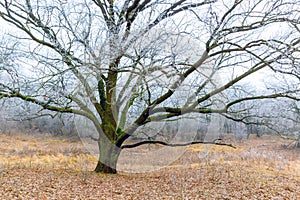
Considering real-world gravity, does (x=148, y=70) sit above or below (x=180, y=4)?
below

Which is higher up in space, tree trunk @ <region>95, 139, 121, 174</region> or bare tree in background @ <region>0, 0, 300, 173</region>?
bare tree in background @ <region>0, 0, 300, 173</region>

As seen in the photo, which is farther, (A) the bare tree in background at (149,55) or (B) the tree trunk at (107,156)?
(B) the tree trunk at (107,156)

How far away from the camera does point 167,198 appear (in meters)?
Result: 4.89

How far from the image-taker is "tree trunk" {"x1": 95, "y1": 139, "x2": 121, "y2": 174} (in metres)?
6.88

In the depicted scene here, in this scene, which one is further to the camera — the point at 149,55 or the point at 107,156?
the point at 107,156

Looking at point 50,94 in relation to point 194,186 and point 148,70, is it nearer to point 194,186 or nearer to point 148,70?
point 148,70

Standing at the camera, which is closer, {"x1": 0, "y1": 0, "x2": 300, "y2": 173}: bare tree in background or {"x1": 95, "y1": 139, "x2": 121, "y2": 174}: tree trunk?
{"x1": 0, "y1": 0, "x2": 300, "y2": 173}: bare tree in background

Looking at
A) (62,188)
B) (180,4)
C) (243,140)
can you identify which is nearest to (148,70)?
(180,4)

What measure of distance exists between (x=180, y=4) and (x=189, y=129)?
354 cm

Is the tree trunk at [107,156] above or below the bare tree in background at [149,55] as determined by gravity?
below

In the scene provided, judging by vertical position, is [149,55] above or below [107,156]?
above

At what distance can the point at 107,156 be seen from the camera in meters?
6.89

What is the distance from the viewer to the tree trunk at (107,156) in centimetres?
688

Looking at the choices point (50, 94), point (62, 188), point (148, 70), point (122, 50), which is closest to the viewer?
point (122, 50)
